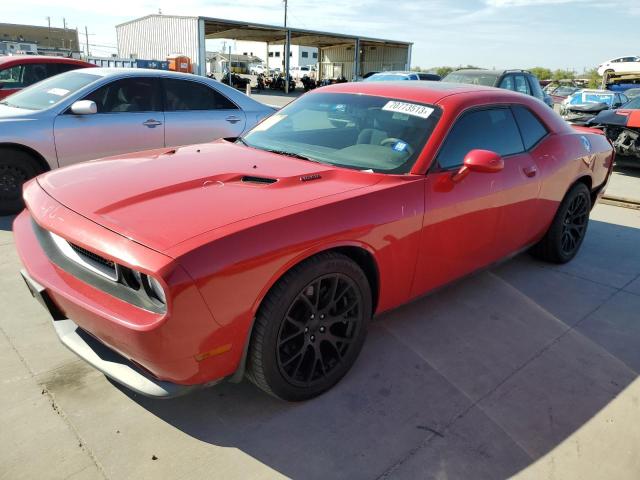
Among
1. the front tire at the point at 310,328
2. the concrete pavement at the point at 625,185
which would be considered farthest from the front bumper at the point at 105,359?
the concrete pavement at the point at 625,185

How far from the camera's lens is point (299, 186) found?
2.55 metres

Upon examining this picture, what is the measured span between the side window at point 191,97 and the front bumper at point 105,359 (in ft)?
12.4

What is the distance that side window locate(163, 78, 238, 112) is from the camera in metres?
5.80

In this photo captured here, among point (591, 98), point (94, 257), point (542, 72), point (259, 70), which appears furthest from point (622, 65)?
point (259, 70)

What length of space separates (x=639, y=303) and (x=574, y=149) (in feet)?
4.39

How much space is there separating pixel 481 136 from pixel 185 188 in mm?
1991

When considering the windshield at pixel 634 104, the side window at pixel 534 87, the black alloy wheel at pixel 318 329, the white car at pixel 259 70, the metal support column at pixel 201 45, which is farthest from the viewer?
the white car at pixel 259 70

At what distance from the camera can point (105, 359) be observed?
214 cm

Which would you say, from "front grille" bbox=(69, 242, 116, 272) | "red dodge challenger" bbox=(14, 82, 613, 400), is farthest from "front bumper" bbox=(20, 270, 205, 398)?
"front grille" bbox=(69, 242, 116, 272)

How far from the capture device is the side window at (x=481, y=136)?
304 cm

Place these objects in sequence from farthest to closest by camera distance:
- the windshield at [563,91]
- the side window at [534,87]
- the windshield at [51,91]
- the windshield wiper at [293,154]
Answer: the windshield at [563,91], the side window at [534,87], the windshield at [51,91], the windshield wiper at [293,154]

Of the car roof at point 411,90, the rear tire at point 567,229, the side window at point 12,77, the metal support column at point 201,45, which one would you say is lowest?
the rear tire at point 567,229

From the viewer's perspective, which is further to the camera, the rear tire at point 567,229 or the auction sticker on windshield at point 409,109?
the rear tire at point 567,229

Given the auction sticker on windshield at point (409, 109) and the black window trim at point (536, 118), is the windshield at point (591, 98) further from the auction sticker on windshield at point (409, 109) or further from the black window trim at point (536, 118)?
the auction sticker on windshield at point (409, 109)
